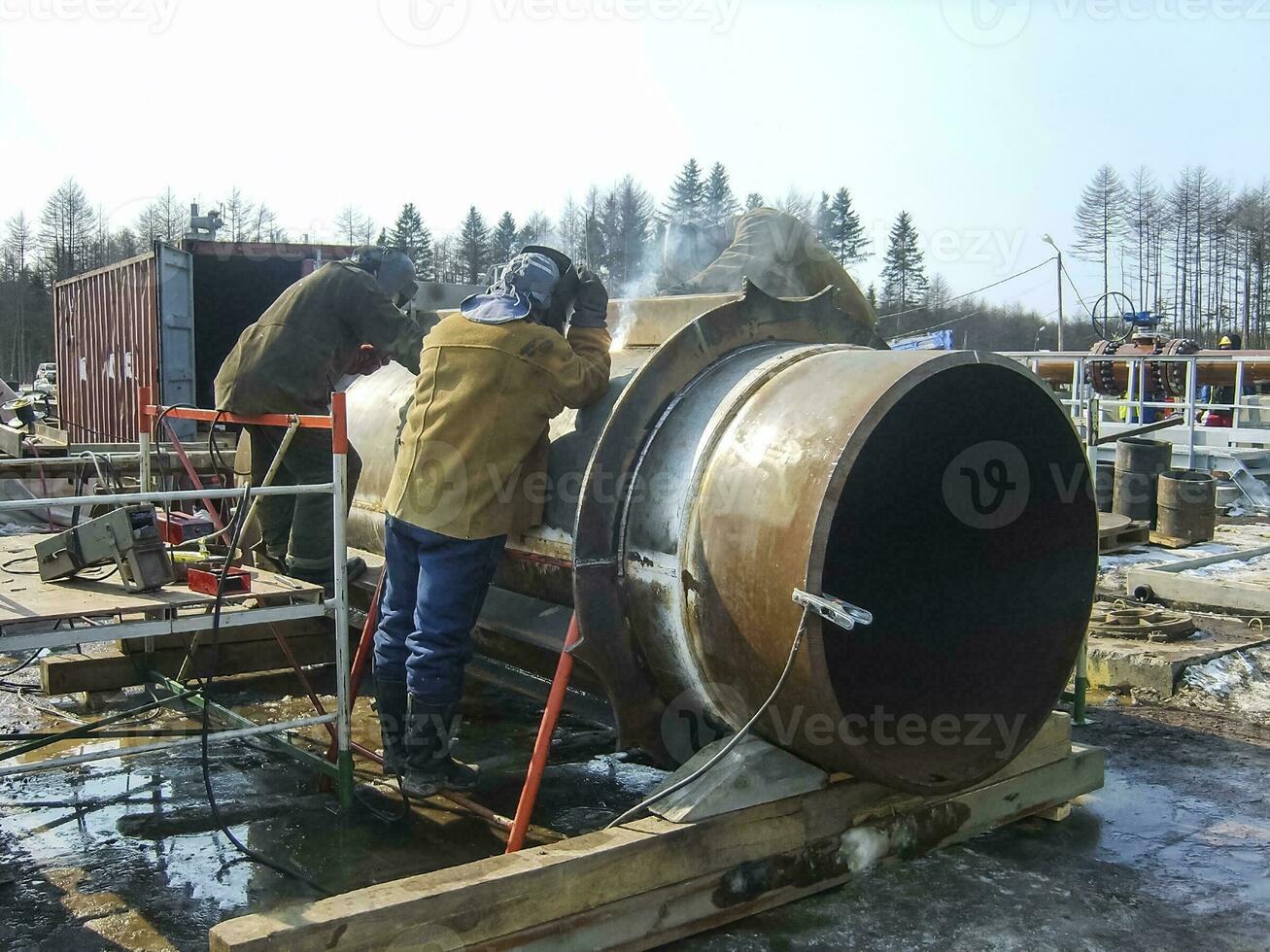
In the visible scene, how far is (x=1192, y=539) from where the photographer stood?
901cm

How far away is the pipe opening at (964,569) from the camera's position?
3.44 meters

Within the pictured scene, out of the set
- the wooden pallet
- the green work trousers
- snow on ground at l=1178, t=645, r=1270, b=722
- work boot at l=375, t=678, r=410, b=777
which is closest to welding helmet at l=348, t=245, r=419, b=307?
the green work trousers

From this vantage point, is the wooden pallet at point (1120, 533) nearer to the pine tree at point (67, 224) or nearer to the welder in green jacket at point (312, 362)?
the welder in green jacket at point (312, 362)

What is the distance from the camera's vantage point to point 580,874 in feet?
8.74

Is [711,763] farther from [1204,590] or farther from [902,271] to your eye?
[902,271]

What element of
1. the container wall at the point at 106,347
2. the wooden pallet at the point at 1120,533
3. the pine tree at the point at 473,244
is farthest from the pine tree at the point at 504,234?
the wooden pallet at the point at 1120,533

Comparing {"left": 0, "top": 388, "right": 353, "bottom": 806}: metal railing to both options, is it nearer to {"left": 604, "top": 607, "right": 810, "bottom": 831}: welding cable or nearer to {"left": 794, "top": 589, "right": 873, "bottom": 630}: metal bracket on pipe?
{"left": 604, "top": 607, "right": 810, "bottom": 831}: welding cable

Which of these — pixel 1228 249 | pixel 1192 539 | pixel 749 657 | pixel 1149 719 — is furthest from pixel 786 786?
pixel 1228 249

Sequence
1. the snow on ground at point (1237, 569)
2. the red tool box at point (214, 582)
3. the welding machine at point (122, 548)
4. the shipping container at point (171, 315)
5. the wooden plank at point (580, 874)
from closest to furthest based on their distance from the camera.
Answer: the wooden plank at point (580, 874), the welding machine at point (122, 548), the red tool box at point (214, 582), the snow on ground at point (1237, 569), the shipping container at point (171, 315)

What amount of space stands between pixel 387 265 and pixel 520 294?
1865 mm

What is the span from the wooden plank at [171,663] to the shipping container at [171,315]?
3.99m

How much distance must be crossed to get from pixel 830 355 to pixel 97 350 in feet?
40.3

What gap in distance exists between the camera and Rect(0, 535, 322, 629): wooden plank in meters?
3.34

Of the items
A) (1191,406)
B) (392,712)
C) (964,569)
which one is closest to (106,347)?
(392,712)
